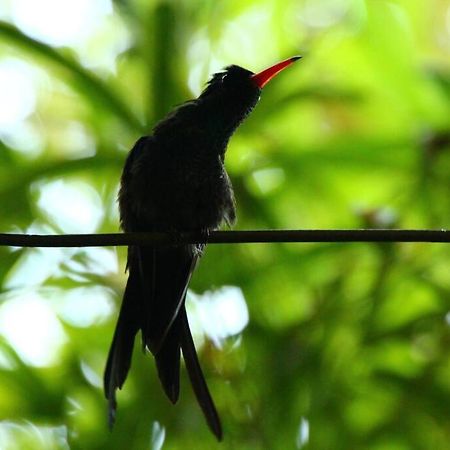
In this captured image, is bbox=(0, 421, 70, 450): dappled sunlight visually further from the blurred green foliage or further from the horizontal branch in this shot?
the horizontal branch

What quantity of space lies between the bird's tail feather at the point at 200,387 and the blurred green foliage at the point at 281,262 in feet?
1.28

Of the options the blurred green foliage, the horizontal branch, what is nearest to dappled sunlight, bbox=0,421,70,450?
the blurred green foliage

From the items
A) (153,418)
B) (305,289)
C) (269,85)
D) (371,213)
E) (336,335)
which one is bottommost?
(153,418)

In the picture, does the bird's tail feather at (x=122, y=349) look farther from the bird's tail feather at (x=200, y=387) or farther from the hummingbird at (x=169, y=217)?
the bird's tail feather at (x=200, y=387)

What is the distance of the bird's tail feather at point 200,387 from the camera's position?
2404mm

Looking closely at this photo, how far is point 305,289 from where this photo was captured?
10.2 ft

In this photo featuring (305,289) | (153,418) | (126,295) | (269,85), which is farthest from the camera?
(269,85)

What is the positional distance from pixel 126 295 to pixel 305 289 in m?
0.74

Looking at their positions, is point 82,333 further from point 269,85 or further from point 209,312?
point 269,85

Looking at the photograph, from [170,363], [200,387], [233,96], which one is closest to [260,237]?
[200,387]

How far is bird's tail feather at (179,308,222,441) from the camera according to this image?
2.40 metres

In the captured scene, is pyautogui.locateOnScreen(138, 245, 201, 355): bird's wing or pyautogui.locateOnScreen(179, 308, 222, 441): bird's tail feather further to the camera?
pyautogui.locateOnScreen(138, 245, 201, 355): bird's wing

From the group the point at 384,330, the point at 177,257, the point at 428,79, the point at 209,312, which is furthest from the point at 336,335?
the point at 428,79

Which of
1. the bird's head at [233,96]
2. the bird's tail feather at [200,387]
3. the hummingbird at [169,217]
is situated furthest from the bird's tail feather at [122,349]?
the bird's head at [233,96]
